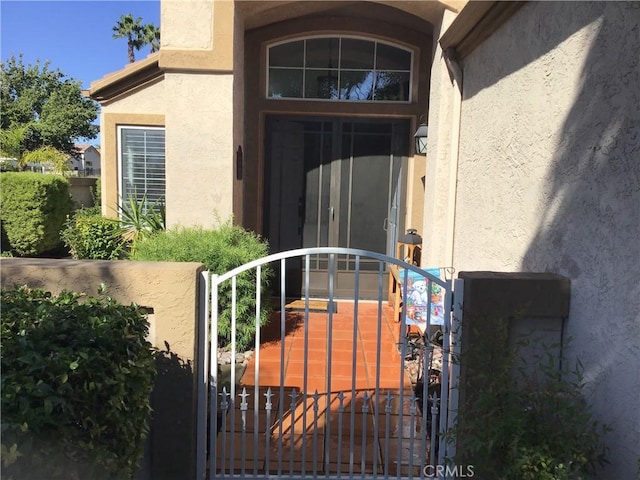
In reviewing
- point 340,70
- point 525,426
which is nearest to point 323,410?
point 525,426

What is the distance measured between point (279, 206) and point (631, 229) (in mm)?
5268

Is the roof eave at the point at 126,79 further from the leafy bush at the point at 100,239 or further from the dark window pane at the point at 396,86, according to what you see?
the dark window pane at the point at 396,86

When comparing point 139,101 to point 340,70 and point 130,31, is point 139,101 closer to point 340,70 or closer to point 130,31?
point 340,70

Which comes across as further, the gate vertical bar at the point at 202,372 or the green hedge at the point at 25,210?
the green hedge at the point at 25,210

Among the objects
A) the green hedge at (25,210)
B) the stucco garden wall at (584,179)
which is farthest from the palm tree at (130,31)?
the stucco garden wall at (584,179)

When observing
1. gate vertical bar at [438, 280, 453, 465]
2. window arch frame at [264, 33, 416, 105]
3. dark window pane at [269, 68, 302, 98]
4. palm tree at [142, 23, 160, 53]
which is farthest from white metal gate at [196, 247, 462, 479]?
palm tree at [142, 23, 160, 53]

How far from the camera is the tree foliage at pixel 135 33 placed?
29969 millimetres

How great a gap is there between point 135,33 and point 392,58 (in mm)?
28754

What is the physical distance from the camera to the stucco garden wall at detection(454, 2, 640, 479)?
215 centimetres

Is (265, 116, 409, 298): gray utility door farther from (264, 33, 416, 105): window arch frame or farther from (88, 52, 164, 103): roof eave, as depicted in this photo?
(88, 52, 164, 103): roof eave

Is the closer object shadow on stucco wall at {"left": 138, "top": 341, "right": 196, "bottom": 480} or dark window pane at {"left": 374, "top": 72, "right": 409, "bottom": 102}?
shadow on stucco wall at {"left": 138, "top": 341, "right": 196, "bottom": 480}

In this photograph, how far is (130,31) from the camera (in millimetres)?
30438

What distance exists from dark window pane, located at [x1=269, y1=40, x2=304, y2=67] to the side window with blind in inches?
73.2

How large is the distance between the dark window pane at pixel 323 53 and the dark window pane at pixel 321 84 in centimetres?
11
